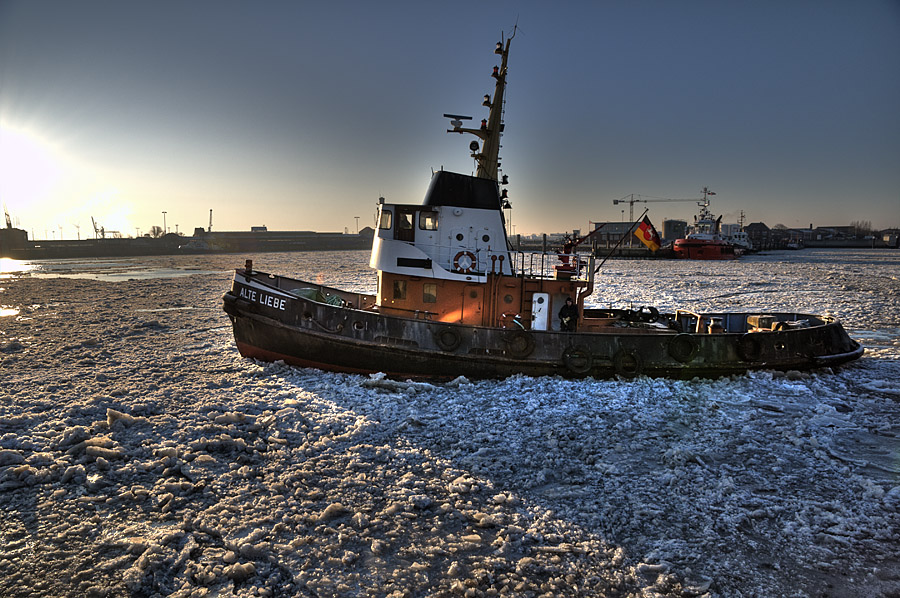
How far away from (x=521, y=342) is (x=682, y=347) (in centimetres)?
325

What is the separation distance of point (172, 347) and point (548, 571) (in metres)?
11.9

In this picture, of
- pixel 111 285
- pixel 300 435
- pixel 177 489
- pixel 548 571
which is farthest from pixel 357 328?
pixel 111 285

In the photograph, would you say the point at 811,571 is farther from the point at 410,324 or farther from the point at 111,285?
the point at 111,285

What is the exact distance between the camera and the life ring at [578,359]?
902cm

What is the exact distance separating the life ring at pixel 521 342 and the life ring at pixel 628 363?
172cm

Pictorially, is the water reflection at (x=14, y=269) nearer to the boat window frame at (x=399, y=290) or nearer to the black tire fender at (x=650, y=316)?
the boat window frame at (x=399, y=290)

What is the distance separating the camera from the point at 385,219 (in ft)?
32.8

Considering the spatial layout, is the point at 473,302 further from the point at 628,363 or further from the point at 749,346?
the point at 749,346

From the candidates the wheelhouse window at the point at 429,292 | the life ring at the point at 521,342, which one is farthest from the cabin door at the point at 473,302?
the life ring at the point at 521,342

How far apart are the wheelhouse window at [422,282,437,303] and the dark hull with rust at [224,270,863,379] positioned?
1.07m

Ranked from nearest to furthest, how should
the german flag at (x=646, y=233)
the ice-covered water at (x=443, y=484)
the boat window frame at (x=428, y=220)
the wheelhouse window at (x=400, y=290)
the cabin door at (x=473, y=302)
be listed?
the ice-covered water at (x=443, y=484) → the boat window frame at (x=428, y=220) → the cabin door at (x=473, y=302) → the wheelhouse window at (x=400, y=290) → the german flag at (x=646, y=233)

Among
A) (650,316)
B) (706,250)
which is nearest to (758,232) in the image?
(706,250)

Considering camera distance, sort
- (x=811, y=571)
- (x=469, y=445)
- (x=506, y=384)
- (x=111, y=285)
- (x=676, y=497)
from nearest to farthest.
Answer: (x=811, y=571), (x=676, y=497), (x=469, y=445), (x=506, y=384), (x=111, y=285)

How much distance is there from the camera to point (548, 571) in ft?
12.9
